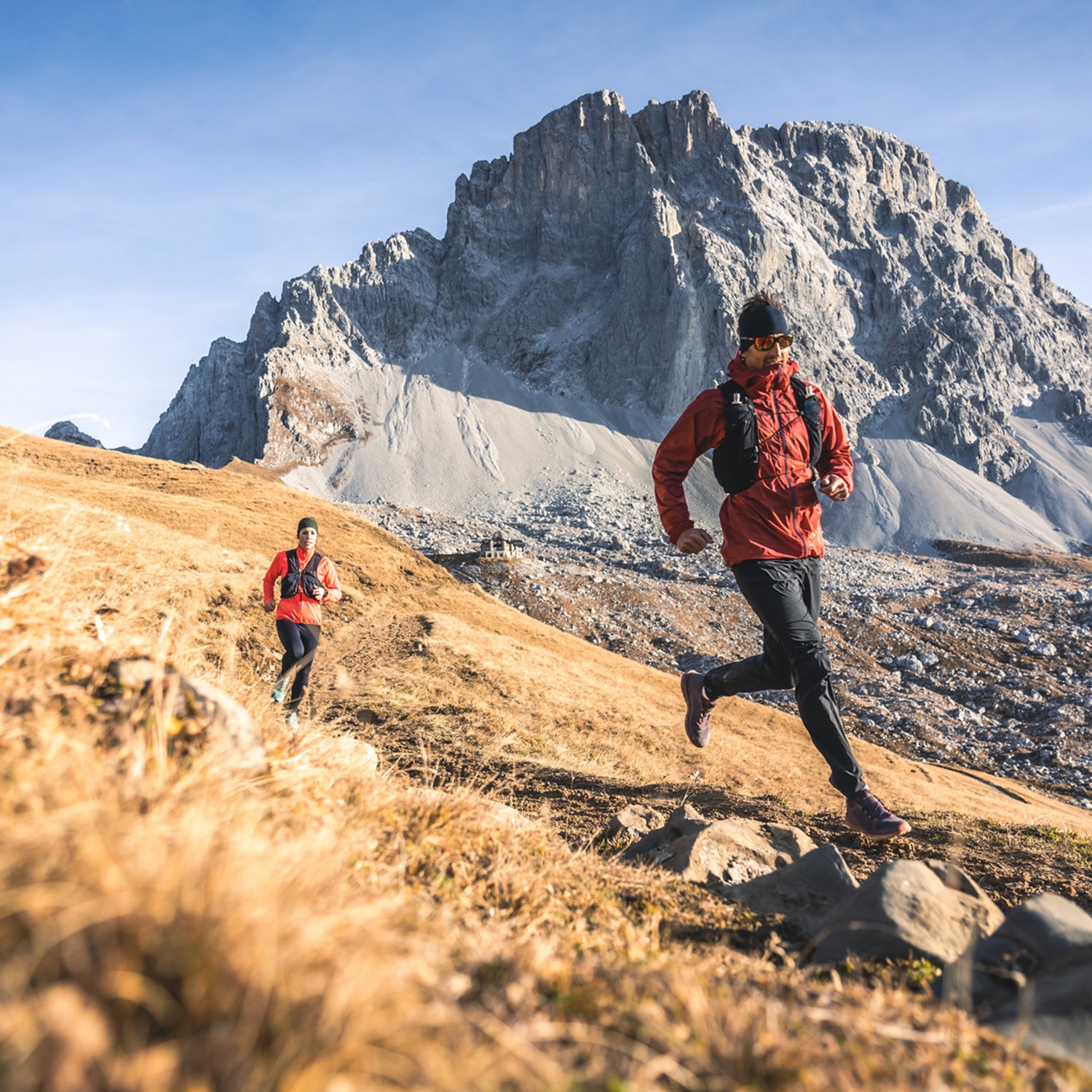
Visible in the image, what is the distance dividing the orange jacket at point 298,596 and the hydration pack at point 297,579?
3 cm

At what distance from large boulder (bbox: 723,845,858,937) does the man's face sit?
3.69 m

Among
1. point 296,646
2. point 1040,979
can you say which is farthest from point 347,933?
point 296,646

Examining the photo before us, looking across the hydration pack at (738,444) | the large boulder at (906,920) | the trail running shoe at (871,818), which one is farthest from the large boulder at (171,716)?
the trail running shoe at (871,818)

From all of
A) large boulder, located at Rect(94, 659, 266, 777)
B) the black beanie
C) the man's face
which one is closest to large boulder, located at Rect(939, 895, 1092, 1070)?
large boulder, located at Rect(94, 659, 266, 777)

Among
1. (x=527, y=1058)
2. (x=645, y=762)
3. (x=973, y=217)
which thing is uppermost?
(x=973, y=217)

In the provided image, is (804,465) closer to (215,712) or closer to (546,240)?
(215,712)

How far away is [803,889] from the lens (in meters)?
4.34

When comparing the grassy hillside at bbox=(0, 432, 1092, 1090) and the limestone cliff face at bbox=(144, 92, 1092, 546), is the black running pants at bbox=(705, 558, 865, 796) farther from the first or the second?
the limestone cliff face at bbox=(144, 92, 1092, 546)

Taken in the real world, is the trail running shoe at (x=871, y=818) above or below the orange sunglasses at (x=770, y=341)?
below

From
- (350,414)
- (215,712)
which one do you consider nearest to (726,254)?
(350,414)

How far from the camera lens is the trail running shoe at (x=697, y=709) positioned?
670cm

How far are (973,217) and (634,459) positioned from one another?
105054 mm

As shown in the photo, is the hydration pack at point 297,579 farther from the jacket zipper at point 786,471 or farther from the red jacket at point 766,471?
the jacket zipper at point 786,471

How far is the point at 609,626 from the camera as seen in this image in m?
43.8
